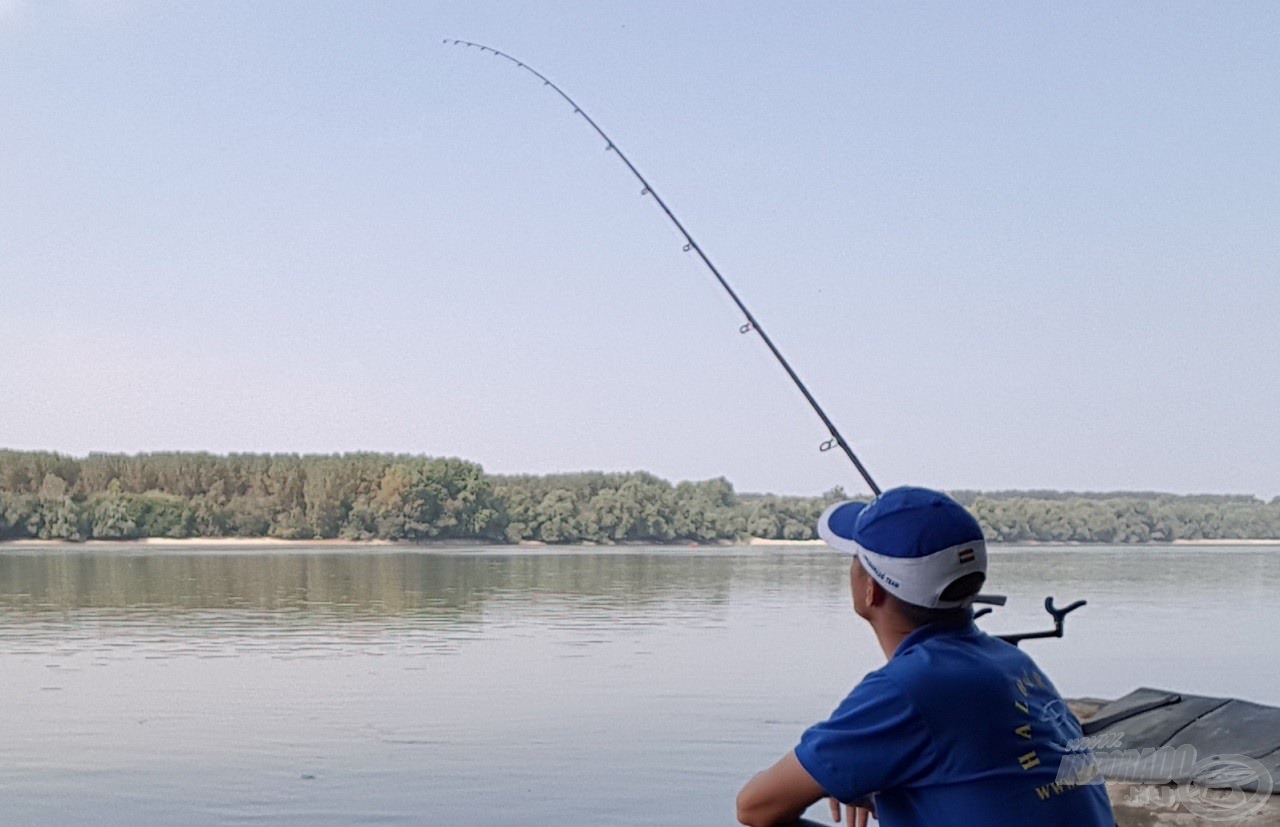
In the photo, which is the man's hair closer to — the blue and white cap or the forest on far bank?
the blue and white cap

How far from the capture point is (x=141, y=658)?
60.0ft

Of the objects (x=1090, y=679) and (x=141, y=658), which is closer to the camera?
(x=1090, y=679)

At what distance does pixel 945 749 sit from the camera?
74.4 inches

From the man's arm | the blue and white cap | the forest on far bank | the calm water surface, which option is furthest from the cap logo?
the forest on far bank

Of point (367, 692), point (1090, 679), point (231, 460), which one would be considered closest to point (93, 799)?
point (367, 692)

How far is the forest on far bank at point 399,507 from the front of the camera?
269 ft

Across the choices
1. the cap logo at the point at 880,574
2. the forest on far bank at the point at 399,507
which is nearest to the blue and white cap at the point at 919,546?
the cap logo at the point at 880,574

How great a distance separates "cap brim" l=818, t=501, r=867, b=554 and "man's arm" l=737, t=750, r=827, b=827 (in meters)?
0.33

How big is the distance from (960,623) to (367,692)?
1356cm

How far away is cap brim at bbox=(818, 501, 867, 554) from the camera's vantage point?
218 cm

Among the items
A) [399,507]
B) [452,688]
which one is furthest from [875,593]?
[399,507]

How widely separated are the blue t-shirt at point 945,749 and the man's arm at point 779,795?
0.07 ft

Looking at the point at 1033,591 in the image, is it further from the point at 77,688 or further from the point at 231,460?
the point at 231,460

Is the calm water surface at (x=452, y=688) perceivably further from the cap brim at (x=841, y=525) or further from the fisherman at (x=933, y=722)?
the fisherman at (x=933, y=722)
